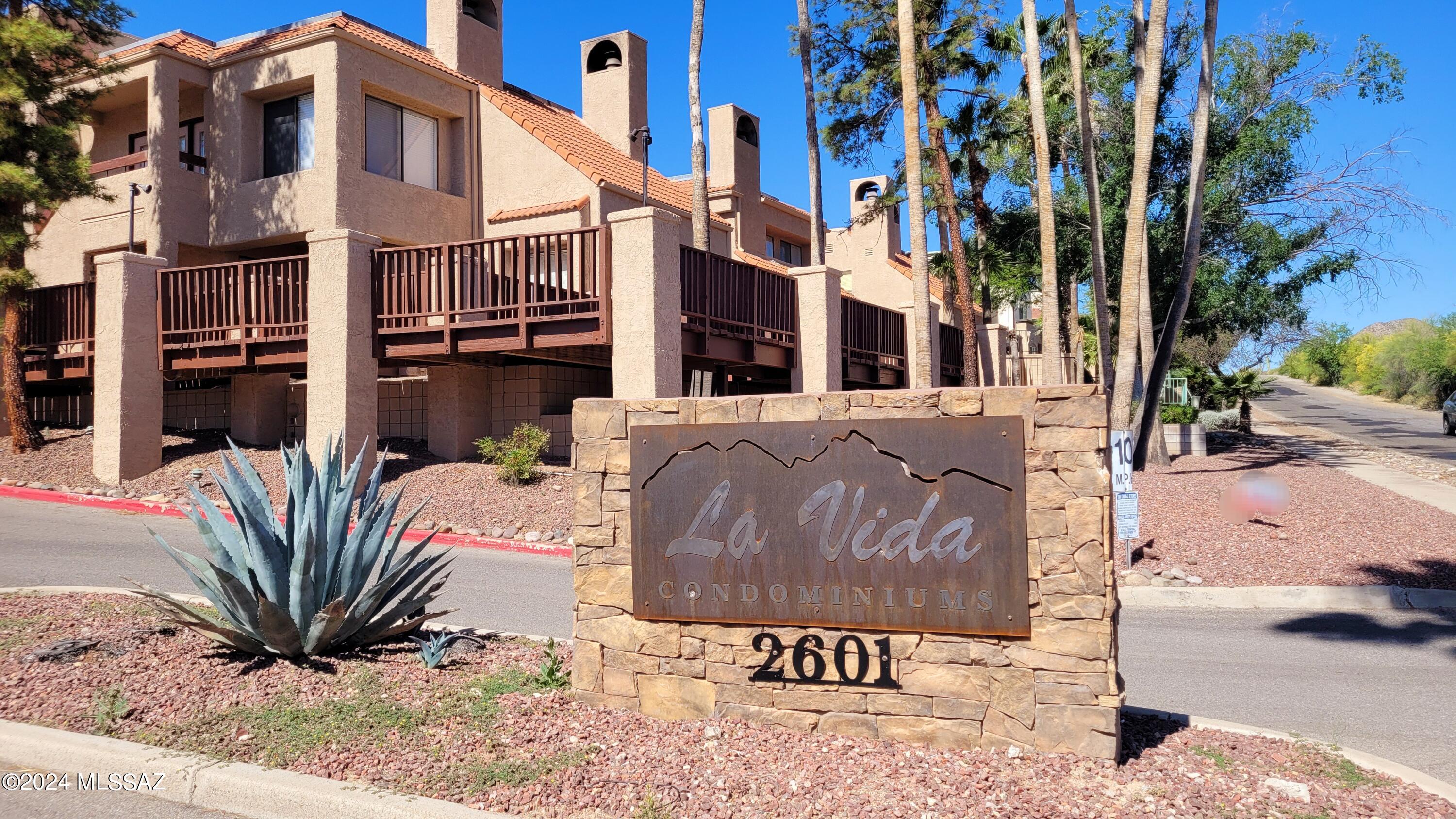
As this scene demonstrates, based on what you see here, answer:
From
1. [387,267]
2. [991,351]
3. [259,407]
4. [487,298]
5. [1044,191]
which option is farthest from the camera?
[991,351]

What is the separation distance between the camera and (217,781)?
4609 millimetres

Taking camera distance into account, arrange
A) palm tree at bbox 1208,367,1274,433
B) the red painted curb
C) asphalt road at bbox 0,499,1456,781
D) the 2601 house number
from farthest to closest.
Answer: palm tree at bbox 1208,367,1274,433 < the red painted curb < asphalt road at bbox 0,499,1456,781 < the 2601 house number

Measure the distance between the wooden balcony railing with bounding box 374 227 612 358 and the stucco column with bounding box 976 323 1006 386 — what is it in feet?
51.9

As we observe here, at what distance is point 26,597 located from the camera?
789 centimetres

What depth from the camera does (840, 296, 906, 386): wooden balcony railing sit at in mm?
20781

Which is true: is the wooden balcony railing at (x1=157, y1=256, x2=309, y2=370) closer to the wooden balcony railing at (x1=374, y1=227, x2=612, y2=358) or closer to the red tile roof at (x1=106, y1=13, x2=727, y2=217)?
the wooden balcony railing at (x1=374, y1=227, x2=612, y2=358)

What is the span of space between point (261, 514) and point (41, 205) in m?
15.5

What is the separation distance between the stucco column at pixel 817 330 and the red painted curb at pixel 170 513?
7251 millimetres

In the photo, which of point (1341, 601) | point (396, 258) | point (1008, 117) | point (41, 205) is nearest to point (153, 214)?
point (41, 205)

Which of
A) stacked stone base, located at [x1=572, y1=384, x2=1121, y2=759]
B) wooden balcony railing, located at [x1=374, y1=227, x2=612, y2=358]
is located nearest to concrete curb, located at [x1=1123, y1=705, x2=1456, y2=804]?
stacked stone base, located at [x1=572, y1=384, x2=1121, y2=759]

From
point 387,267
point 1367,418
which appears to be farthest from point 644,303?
point 1367,418

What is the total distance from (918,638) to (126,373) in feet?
52.5

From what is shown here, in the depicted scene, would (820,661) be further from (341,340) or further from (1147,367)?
(1147,367)

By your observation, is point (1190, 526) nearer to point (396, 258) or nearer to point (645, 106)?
point (396, 258)
